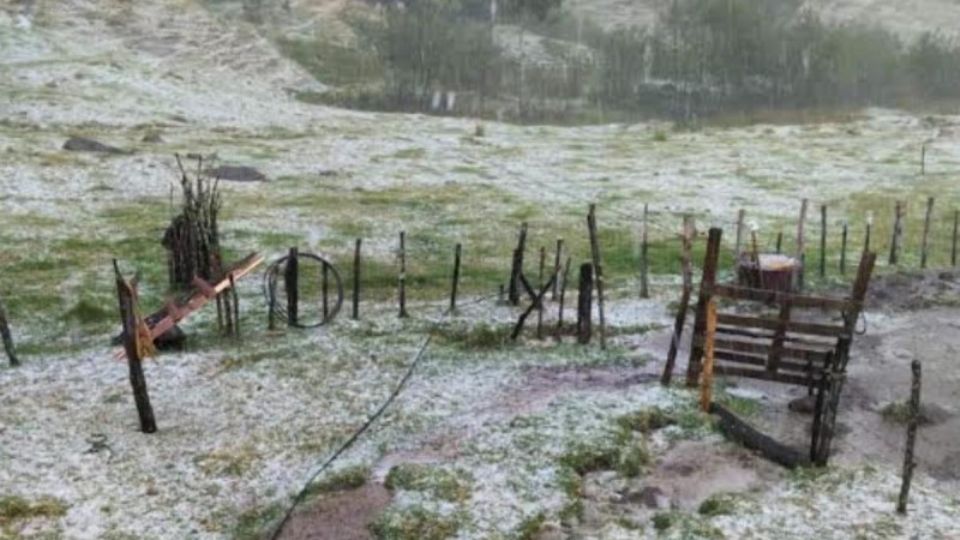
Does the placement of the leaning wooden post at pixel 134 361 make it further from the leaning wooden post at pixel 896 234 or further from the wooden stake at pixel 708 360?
the leaning wooden post at pixel 896 234

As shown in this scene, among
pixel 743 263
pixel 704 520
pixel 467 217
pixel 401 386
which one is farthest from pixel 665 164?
pixel 704 520

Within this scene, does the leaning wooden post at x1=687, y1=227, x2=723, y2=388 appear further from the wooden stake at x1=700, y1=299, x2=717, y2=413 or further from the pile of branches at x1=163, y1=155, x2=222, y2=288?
the pile of branches at x1=163, y1=155, x2=222, y2=288

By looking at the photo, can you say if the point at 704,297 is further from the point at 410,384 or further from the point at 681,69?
the point at 681,69

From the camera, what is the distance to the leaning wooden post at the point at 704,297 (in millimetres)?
18183

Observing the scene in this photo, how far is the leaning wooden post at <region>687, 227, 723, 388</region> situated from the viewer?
716 inches

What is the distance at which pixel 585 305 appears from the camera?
72.4ft

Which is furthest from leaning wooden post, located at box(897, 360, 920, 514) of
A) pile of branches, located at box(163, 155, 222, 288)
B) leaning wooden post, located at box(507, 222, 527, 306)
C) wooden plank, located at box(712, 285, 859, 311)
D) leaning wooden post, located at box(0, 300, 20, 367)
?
pile of branches, located at box(163, 155, 222, 288)

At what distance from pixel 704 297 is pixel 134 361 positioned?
10.1 metres

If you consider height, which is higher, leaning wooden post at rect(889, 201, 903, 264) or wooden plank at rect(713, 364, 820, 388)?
leaning wooden post at rect(889, 201, 903, 264)

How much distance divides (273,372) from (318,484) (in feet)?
16.7

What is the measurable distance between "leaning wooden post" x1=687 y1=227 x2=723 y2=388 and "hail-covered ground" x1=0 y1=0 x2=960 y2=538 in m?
0.68

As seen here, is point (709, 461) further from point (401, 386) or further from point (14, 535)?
point (14, 535)

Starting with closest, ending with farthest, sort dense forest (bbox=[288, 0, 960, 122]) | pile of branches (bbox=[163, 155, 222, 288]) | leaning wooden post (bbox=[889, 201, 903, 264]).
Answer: pile of branches (bbox=[163, 155, 222, 288])
leaning wooden post (bbox=[889, 201, 903, 264])
dense forest (bbox=[288, 0, 960, 122])

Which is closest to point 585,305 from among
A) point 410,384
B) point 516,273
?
point 516,273
